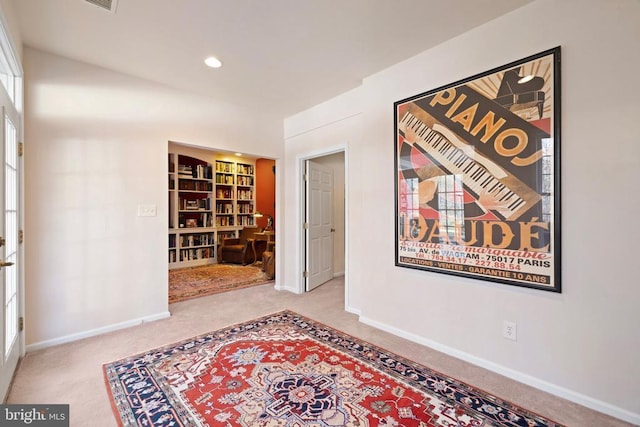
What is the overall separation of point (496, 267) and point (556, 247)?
1.27 ft

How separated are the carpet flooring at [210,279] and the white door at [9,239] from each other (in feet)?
5.47

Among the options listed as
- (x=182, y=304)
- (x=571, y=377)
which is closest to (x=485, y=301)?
(x=571, y=377)

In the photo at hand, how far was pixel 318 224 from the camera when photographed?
4516 millimetres

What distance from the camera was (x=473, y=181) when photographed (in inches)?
87.1

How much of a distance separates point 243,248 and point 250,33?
15.1 ft

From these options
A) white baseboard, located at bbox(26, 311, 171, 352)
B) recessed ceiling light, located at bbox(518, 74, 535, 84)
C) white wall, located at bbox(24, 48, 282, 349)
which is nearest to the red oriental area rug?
white baseboard, located at bbox(26, 311, 171, 352)

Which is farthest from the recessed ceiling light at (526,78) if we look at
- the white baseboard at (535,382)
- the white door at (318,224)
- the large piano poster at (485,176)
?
the white door at (318,224)

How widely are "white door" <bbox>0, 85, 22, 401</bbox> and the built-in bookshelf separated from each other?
3.59 m

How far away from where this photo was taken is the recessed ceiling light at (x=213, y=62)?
104 inches

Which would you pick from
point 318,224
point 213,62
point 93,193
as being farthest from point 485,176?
point 93,193

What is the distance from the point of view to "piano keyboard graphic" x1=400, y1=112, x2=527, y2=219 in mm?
2037

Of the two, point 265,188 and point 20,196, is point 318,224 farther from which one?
point 20,196

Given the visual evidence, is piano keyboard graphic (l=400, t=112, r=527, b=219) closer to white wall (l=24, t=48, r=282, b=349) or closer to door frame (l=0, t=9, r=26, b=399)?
white wall (l=24, t=48, r=282, b=349)

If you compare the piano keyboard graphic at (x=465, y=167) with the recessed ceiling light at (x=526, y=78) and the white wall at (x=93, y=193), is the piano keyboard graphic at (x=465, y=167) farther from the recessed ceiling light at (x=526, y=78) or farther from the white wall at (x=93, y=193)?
the white wall at (x=93, y=193)
